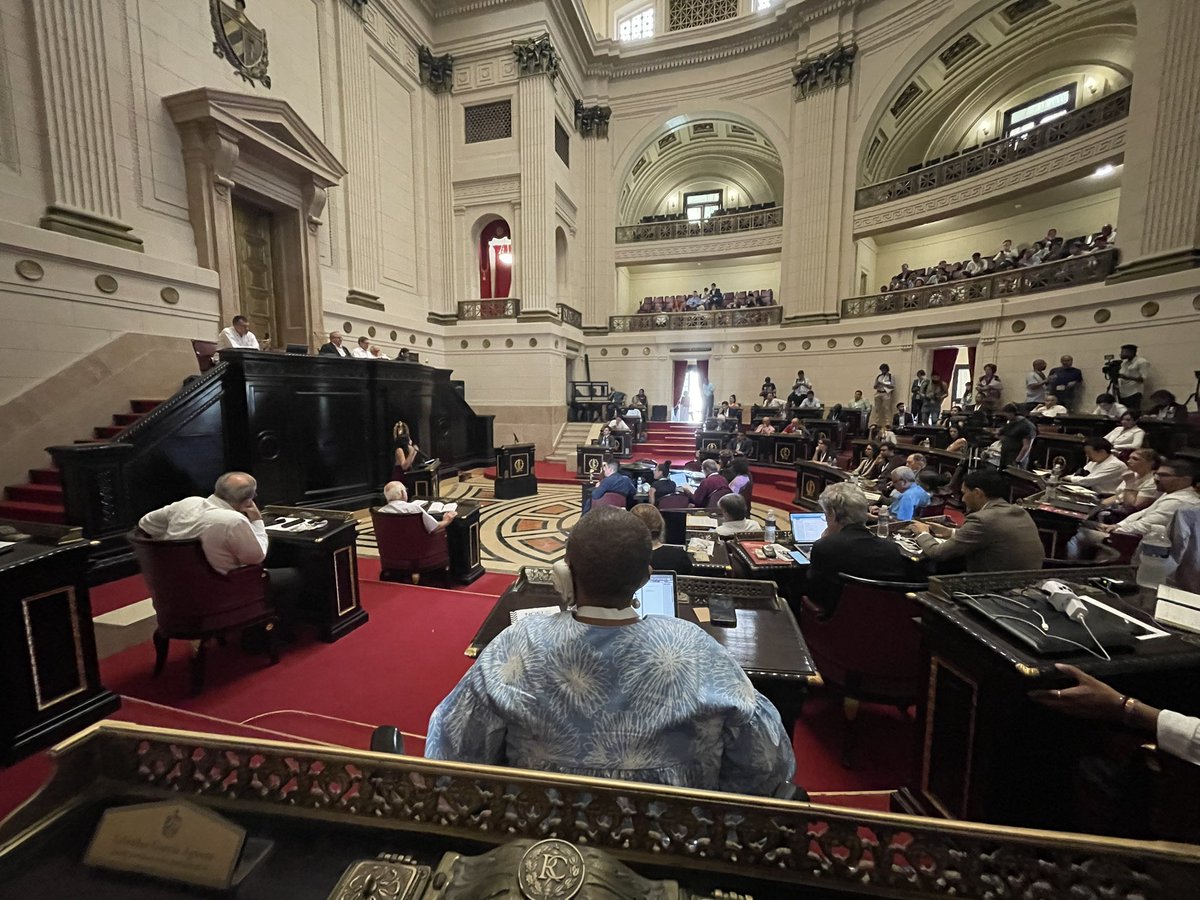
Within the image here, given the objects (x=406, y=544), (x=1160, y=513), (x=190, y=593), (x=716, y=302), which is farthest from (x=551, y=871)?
(x=716, y=302)

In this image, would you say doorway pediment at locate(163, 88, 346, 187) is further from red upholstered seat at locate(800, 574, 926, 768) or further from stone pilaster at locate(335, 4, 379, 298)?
red upholstered seat at locate(800, 574, 926, 768)

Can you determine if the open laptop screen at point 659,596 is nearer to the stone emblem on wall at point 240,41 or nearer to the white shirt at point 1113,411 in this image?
the white shirt at point 1113,411

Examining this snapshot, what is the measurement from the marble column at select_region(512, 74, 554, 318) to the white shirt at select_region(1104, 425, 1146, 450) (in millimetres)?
11617

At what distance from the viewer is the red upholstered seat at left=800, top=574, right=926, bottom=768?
2.42 m

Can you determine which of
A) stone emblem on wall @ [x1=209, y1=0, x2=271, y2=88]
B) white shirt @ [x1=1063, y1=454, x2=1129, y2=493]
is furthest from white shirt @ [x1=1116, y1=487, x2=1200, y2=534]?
stone emblem on wall @ [x1=209, y1=0, x2=271, y2=88]

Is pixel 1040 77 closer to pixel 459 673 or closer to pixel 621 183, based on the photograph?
pixel 621 183

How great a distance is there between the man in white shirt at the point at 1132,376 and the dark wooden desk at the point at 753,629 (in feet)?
32.7

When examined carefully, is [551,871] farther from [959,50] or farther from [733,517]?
[959,50]

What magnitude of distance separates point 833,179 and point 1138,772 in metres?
16.2

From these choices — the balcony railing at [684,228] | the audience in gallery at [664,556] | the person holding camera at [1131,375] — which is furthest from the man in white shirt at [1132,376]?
the balcony railing at [684,228]

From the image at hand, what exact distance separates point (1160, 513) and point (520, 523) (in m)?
6.42

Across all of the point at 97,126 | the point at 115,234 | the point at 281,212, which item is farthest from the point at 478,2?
the point at 115,234

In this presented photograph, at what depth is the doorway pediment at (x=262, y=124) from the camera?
7.22 metres

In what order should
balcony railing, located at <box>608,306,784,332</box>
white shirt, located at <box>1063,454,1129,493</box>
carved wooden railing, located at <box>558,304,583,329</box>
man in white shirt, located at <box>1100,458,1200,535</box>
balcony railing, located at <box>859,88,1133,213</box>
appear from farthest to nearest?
balcony railing, located at <box>608,306,784,332</box>, carved wooden railing, located at <box>558,304,583,329</box>, balcony railing, located at <box>859,88,1133,213</box>, white shirt, located at <box>1063,454,1129,493</box>, man in white shirt, located at <box>1100,458,1200,535</box>
